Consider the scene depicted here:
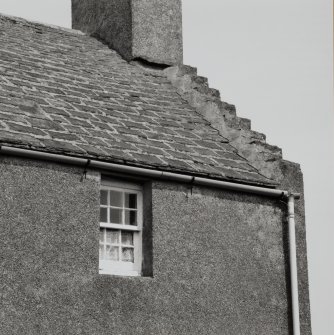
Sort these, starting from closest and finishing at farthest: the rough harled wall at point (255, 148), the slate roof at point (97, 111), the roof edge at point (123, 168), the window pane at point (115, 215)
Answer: the roof edge at point (123, 168), the slate roof at point (97, 111), the window pane at point (115, 215), the rough harled wall at point (255, 148)

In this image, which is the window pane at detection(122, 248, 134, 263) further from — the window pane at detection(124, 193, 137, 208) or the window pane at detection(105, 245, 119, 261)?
the window pane at detection(124, 193, 137, 208)

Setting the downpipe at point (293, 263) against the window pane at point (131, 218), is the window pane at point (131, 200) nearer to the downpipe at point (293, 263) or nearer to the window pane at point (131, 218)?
the window pane at point (131, 218)

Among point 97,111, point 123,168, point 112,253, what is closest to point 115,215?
point 112,253

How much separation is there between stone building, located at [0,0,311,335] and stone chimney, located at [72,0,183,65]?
1.09 meters

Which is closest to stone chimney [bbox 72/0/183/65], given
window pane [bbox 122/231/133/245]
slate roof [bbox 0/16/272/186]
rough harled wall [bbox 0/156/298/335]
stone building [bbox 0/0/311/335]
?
slate roof [bbox 0/16/272/186]

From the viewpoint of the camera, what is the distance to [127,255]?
1443 cm

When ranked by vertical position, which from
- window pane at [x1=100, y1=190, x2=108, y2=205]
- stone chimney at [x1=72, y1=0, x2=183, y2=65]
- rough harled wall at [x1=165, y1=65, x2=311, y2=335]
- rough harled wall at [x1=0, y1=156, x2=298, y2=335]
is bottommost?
rough harled wall at [x1=0, y1=156, x2=298, y2=335]

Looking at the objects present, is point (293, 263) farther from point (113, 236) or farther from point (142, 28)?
point (142, 28)

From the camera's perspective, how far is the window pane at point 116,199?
14.4m

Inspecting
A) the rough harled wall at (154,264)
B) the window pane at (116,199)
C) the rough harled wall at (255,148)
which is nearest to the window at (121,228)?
the window pane at (116,199)

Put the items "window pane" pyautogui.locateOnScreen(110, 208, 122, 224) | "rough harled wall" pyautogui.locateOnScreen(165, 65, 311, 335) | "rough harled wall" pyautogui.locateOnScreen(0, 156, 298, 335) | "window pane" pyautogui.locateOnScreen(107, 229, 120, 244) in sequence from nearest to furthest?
1. "rough harled wall" pyautogui.locateOnScreen(0, 156, 298, 335)
2. "window pane" pyautogui.locateOnScreen(107, 229, 120, 244)
3. "window pane" pyautogui.locateOnScreen(110, 208, 122, 224)
4. "rough harled wall" pyautogui.locateOnScreen(165, 65, 311, 335)

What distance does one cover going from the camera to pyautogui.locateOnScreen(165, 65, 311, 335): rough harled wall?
16.0m

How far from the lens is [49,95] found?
51.7 feet

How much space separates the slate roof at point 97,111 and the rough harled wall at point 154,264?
17.5 inches
